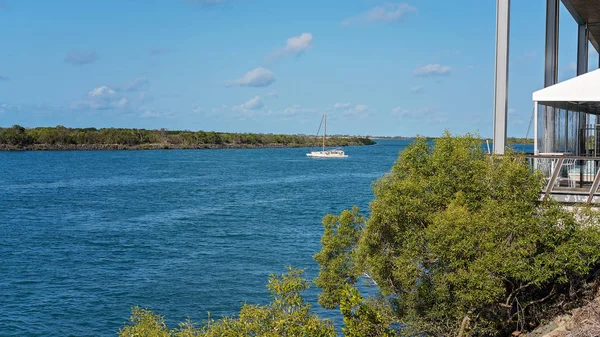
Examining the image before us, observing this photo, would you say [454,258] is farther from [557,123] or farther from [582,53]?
[582,53]

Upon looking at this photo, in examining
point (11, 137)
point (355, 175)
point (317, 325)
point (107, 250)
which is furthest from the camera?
point (11, 137)

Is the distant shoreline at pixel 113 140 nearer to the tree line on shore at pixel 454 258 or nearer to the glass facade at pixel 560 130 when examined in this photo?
the glass facade at pixel 560 130

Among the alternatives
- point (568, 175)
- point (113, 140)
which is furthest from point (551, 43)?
point (113, 140)

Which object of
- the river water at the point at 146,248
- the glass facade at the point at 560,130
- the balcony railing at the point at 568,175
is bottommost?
the river water at the point at 146,248

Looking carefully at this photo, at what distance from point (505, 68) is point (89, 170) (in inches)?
2922

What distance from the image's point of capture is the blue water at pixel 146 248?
19.5 metres

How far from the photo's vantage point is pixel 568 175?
11.3m

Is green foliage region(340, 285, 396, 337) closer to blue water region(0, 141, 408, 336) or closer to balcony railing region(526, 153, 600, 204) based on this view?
balcony railing region(526, 153, 600, 204)

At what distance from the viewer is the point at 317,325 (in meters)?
8.79

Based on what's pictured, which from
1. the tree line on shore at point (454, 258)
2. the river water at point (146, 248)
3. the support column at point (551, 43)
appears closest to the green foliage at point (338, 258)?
the tree line on shore at point (454, 258)

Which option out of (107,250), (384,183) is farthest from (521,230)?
(107,250)

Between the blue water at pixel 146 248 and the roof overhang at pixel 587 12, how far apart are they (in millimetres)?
10643

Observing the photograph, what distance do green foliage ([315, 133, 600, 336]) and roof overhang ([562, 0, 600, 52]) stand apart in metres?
8.71

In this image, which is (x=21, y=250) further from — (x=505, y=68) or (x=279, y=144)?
(x=279, y=144)
